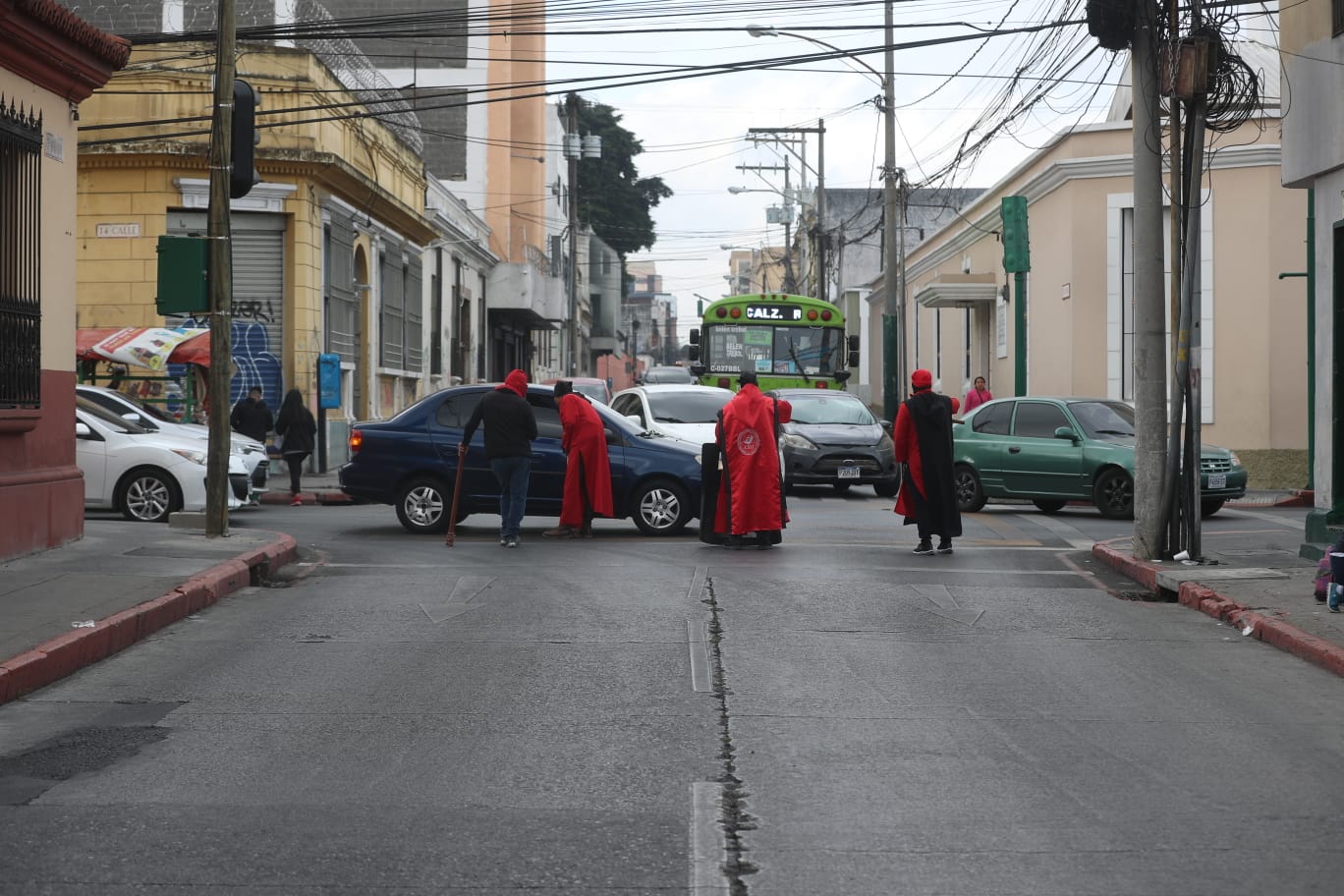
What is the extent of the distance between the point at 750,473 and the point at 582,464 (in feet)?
6.38

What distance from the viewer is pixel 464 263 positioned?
4556 cm

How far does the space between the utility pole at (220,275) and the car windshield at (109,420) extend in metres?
3.43

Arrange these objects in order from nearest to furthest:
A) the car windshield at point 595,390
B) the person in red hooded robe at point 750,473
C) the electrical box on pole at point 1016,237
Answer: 1. the person in red hooded robe at point 750,473
2. the electrical box on pole at point 1016,237
3. the car windshield at point 595,390

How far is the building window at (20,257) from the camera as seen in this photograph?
1281cm

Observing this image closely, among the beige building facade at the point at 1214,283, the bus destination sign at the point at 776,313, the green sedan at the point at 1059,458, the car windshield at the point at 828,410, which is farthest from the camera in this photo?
the bus destination sign at the point at 776,313

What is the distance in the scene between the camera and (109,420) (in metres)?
18.1

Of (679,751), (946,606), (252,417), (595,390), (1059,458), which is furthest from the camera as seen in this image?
(595,390)

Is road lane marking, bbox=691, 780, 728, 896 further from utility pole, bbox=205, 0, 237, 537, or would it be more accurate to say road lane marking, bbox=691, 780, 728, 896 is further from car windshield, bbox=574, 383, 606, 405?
car windshield, bbox=574, 383, 606, 405

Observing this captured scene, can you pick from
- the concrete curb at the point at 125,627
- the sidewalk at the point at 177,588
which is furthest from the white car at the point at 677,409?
the concrete curb at the point at 125,627

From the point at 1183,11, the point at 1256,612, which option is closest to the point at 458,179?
the point at 1183,11

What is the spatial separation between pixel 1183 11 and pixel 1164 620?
5648 mm

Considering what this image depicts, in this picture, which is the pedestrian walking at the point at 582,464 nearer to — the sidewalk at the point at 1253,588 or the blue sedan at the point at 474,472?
the blue sedan at the point at 474,472

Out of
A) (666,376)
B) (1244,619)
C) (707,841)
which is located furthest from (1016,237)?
(666,376)

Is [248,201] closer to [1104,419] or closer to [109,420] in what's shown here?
[109,420]
